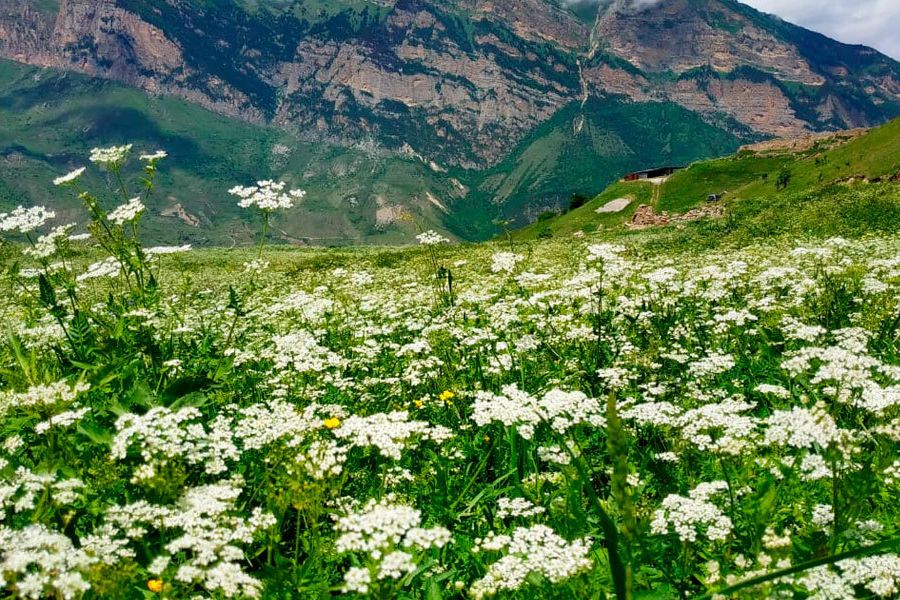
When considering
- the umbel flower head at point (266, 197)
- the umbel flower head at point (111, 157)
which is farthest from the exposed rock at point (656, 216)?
the umbel flower head at point (111, 157)

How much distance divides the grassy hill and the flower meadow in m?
25.7

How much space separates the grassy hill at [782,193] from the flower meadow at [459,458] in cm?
2571

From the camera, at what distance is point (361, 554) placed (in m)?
5.14

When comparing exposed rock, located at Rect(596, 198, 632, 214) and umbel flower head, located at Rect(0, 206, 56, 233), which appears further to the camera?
exposed rock, located at Rect(596, 198, 632, 214)

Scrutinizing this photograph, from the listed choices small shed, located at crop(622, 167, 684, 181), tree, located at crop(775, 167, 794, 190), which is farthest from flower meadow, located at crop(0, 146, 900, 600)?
small shed, located at crop(622, 167, 684, 181)

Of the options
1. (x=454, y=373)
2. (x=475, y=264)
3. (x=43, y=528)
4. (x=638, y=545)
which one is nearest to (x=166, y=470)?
(x=43, y=528)

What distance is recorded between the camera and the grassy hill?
110ft

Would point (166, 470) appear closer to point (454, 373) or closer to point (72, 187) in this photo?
point (454, 373)

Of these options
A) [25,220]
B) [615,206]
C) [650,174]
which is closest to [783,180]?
[615,206]

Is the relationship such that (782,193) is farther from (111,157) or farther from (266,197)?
(111,157)

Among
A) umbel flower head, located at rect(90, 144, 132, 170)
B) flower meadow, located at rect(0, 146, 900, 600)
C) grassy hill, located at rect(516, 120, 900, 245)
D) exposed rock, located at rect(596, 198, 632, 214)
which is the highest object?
grassy hill, located at rect(516, 120, 900, 245)

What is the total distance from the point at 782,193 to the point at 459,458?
269 ft

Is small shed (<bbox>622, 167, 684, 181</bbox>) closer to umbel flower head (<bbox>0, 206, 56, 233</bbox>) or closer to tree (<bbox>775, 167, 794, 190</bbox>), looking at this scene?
tree (<bbox>775, 167, 794, 190</bbox>)

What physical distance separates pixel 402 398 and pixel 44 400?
14.8 ft
